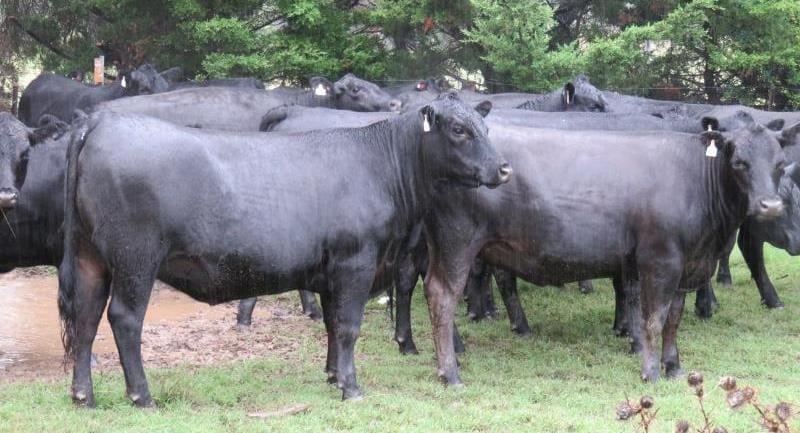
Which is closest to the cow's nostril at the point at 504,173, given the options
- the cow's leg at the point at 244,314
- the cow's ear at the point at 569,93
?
the cow's leg at the point at 244,314

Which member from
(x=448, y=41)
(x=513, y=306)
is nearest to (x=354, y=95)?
(x=513, y=306)

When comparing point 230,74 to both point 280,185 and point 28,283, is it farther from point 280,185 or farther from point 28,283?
point 280,185

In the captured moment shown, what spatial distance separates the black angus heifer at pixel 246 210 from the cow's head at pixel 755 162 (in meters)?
1.78

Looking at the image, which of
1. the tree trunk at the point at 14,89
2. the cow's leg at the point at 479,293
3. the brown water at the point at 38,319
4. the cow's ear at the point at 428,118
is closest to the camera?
the cow's ear at the point at 428,118

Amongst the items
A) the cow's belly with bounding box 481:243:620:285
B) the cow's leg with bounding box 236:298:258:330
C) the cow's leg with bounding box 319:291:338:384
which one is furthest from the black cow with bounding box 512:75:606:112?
the cow's leg with bounding box 319:291:338:384

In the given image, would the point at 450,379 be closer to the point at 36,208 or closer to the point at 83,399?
the point at 83,399

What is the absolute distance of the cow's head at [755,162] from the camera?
25.3 ft

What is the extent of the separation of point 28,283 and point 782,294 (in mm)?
8048

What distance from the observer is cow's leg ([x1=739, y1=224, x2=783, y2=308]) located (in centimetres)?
1116

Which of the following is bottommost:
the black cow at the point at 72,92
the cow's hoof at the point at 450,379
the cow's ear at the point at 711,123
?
the cow's hoof at the point at 450,379

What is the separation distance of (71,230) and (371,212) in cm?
193

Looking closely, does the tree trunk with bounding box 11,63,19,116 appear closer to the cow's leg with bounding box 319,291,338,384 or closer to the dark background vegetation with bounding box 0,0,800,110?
the dark background vegetation with bounding box 0,0,800,110

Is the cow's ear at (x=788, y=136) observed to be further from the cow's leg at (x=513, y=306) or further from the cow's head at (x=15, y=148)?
the cow's head at (x=15, y=148)

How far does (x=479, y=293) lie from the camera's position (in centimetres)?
1048
